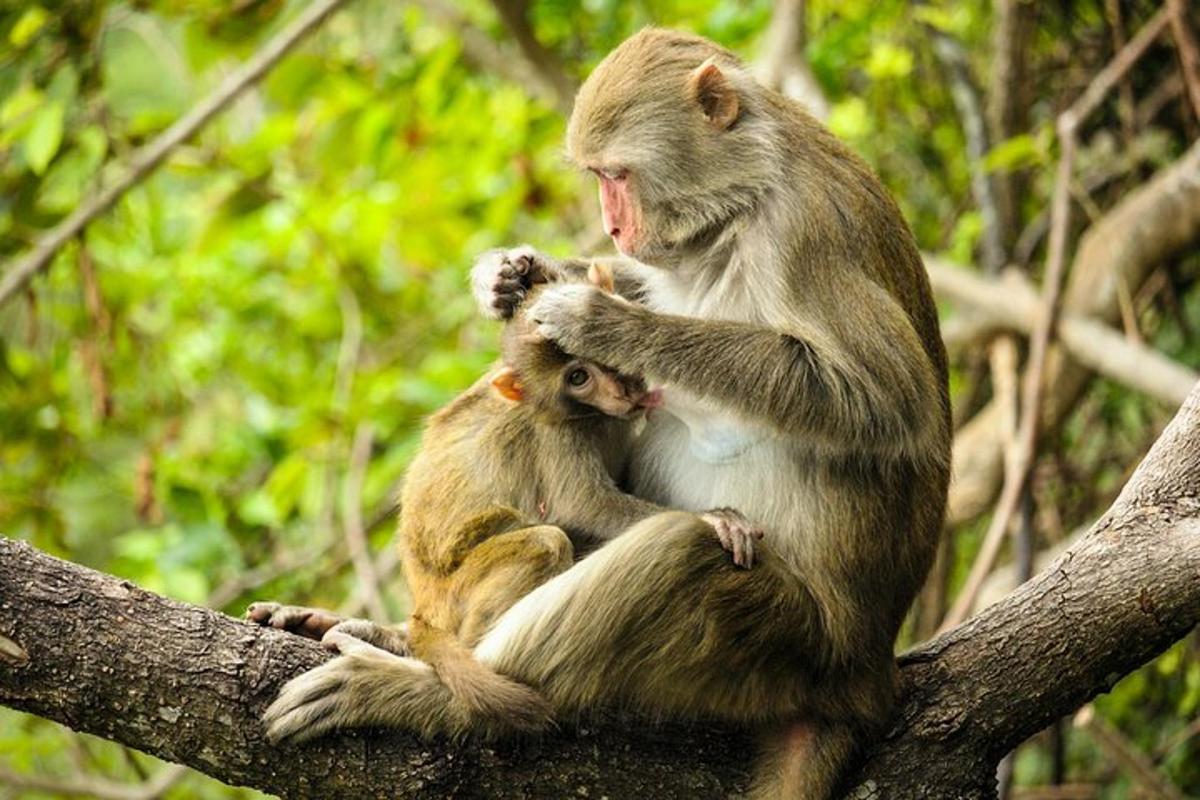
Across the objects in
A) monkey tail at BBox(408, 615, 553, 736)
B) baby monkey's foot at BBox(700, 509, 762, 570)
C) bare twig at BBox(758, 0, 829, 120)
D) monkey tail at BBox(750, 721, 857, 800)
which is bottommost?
monkey tail at BBox(750, 721, 857, 800)

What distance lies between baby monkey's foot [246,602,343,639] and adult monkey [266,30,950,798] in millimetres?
387

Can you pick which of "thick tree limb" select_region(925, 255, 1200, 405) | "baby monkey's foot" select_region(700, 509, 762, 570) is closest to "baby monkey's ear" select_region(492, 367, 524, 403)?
"baby monkey's foot" select_region(700, 509, 762, 570)

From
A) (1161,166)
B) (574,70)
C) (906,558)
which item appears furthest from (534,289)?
(1161,166)

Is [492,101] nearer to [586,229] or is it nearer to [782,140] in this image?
A: [586,229]

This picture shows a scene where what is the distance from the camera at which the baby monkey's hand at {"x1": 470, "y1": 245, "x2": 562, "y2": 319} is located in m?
5.17

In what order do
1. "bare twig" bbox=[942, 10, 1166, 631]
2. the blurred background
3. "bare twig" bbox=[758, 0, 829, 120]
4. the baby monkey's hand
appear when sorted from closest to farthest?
the baby monkey's hand, "bare twig" bbox=[942, 10, 1166, 631], the blurred background, "bare twig" bbox=[758, 0, 829, 120]

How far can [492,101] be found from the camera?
10.8 meters

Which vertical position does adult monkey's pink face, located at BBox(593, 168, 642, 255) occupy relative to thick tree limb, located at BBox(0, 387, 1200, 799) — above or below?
above

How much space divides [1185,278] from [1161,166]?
0.85 meters

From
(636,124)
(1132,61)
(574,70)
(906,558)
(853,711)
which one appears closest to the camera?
(853,711)

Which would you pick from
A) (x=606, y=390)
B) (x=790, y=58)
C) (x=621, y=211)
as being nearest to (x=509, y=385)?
(x=606, y=390)

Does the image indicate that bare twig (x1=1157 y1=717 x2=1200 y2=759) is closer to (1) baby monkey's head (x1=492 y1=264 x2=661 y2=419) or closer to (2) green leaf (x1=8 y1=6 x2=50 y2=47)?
(1) baby monkey's head (x1=492 y1=264 x2=661 y2=419)

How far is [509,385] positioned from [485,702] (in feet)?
4.08

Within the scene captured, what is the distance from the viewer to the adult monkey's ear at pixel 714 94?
4969 mm
